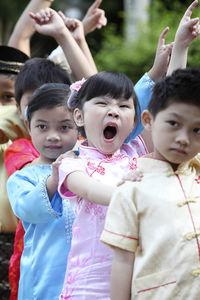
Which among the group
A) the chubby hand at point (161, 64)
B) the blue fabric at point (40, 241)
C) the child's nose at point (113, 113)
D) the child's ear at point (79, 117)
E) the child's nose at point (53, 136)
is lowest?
the blue fabric at point (40, 241)

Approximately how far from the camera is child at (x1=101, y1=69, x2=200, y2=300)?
1899 mm

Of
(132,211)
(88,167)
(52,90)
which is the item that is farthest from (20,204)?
(132,211)

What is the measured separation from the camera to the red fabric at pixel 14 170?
3152 millimetres

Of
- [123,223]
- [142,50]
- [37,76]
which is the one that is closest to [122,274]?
[123,223]

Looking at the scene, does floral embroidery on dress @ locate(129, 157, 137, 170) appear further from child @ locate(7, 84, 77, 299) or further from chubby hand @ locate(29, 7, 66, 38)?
chubby hand @ locate(29, 7, 66, 38)

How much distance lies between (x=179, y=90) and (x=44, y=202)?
93 centimetres

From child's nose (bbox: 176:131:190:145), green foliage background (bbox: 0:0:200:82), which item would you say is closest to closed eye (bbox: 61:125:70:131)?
child's nose (bbox: 176:131:190:145)

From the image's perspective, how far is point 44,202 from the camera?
2.53m

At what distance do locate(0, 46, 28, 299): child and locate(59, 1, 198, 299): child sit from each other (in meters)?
1.06

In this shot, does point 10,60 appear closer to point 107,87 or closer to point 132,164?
point 107,87

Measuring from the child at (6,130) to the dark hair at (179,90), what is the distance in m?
1.59

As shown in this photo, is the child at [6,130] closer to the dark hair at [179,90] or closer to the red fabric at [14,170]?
the red fabric at [14,170]

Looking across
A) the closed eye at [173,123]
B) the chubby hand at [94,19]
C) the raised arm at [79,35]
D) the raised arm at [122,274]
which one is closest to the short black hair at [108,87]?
the closed eye at [173,123]

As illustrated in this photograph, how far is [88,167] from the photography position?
2.35 m
